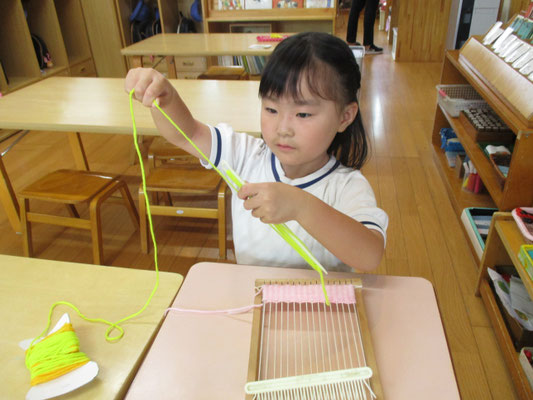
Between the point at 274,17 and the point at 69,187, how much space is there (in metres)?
3.09

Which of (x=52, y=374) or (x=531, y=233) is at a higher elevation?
(x=52, y=374)

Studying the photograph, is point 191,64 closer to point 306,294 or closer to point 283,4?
point 283,4

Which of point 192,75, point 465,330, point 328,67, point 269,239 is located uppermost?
point 328,67

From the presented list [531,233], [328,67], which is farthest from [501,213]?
[328,67]

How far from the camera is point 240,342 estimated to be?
724mm

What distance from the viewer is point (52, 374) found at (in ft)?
2.19

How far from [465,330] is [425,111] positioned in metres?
2.76

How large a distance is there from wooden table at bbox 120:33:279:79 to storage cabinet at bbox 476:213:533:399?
1.80 m

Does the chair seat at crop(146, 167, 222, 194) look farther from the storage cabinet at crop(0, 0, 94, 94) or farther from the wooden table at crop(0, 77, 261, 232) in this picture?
the storage cabinet at crop(0, 0, 94, 94)

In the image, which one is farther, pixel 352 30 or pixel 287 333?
pixel 352 30

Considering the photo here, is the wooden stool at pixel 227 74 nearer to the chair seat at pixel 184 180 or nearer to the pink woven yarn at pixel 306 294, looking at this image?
the chair seat at pixel 184 180

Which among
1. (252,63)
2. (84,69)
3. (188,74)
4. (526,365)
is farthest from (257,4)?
(526,365)

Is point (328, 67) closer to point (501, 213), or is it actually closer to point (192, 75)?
point (501, 213)

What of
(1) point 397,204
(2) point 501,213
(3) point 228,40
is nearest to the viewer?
(2) point 501,213
